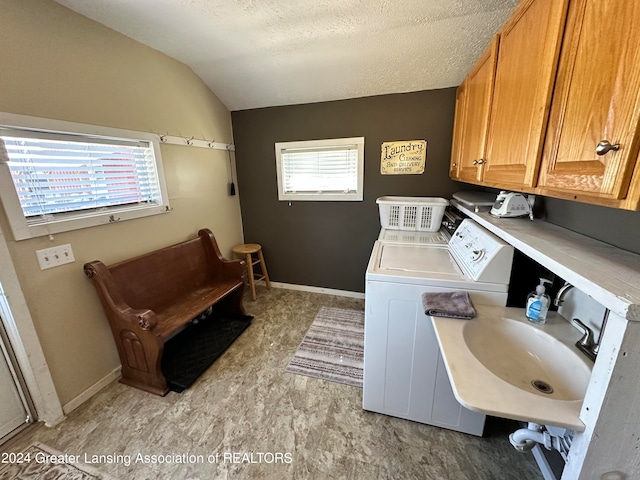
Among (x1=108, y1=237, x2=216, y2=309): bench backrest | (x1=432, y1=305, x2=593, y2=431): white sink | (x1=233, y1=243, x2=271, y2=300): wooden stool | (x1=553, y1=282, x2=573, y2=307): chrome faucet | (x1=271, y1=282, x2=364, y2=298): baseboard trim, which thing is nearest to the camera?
(x1=432, y1=305, x2=593, y2=431): white sink

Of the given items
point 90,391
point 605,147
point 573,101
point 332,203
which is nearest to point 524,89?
point 573,101

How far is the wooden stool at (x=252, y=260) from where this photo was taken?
3.04m

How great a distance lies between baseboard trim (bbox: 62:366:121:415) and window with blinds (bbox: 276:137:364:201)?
2.21 metres

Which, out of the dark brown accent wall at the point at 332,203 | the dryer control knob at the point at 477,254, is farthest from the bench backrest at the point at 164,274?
the dryer control knob at the point at 477,254

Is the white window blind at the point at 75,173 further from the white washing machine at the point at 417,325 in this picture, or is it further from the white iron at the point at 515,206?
the white iron at the point at 515,206

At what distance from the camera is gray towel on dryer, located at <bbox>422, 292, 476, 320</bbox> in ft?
3.78

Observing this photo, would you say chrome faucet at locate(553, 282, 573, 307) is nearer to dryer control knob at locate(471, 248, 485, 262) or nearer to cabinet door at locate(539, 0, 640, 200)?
dryer control knob at locate(471, 248, 485, 262)

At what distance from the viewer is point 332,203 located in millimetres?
2951

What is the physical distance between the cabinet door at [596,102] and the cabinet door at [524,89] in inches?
1.6

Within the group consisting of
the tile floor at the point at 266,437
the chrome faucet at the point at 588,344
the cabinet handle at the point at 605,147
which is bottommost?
the tile floor at the point at 266,437

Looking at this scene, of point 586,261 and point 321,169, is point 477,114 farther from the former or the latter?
point 321,169

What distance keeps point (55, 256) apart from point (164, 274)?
2.28 ft

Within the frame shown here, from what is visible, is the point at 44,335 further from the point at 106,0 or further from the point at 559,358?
the point at 559,358

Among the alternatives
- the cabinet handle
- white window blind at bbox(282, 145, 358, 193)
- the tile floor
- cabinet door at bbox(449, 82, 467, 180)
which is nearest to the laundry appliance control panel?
the cabinet handle
